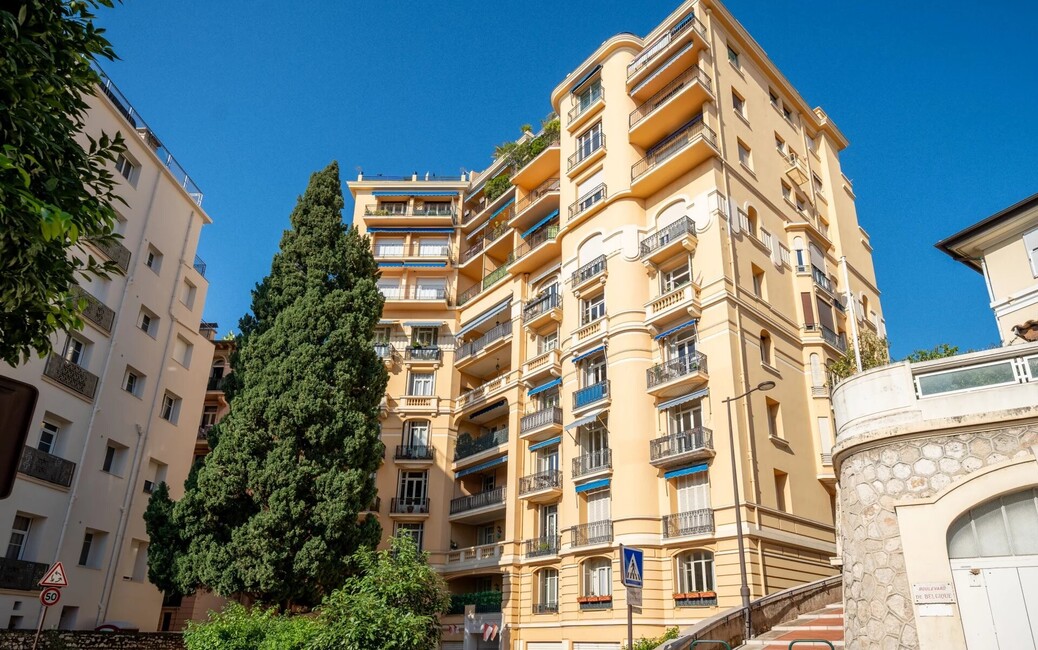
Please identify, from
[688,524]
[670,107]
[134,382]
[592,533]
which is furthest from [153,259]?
[688,524]

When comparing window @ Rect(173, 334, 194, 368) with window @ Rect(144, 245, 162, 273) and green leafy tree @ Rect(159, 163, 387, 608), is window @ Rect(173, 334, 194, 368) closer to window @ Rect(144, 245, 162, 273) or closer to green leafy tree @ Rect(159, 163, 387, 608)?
window @ Rect(144, 245, 162, 273)

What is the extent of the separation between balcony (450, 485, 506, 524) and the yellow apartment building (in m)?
0.18

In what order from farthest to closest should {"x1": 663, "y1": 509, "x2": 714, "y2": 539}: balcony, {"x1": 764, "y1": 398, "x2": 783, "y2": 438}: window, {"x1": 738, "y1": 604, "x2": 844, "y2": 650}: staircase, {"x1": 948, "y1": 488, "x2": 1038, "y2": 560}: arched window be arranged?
{"x1": 764, "y1": 398, "x2": 783, "y2": 438}: window, {"x1": 663, "y1": 509, "x2": 714, "y2": 539}: balcony, {"x1": 738, "y1": 604, "x2": 844, "y2": 650}: staircase, {"x1": 948, "y1": 488, "x2": 1038, "y2": 560}: arched window

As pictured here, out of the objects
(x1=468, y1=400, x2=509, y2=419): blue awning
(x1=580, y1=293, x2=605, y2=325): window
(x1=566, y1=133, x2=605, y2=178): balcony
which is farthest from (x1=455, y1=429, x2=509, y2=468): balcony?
(x1=566, y1=133, x2=605, y2=178): balcony

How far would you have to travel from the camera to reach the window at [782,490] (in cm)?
2706

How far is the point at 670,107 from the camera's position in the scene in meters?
32.5

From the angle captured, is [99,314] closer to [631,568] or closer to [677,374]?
[677,374]

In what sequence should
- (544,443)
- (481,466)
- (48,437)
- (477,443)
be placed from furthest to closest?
(477,443), (481,466), (544,443), (48,437)

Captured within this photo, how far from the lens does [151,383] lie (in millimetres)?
29609

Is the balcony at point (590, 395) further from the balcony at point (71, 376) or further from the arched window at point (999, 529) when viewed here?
the balcony at point (71, 376)

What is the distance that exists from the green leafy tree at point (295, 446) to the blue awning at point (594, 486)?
870cm

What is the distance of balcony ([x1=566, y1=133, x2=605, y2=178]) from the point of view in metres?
35.0

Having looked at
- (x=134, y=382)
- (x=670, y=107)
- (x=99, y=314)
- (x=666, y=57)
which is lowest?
(x=134, y=382)

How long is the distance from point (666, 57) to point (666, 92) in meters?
1.68
